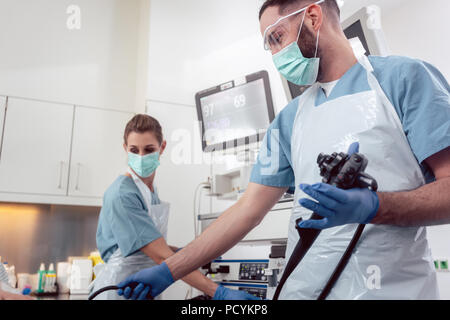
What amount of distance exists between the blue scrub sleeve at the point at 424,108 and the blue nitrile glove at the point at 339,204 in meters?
0.19

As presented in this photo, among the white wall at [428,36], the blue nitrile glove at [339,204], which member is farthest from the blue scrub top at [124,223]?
the white wall at [428,36]

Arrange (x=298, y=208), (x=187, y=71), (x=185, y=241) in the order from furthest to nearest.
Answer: (x=187, y=71) → (x=185, y=241) → (x=298, y=208)

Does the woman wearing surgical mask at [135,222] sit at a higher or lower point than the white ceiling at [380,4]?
lower

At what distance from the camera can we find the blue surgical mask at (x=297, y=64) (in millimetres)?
1032

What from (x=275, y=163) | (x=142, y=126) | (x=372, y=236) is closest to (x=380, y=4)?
(x=142, y=126)

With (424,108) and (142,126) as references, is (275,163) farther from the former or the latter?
(142,126)

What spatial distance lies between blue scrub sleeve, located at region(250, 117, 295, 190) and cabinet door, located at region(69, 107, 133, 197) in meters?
2.05

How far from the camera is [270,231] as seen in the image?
1.67m

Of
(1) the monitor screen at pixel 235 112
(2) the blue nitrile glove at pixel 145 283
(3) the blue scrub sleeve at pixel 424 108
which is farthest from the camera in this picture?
(1) the monitor screen at pixel 235 112

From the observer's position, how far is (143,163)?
1812 millimetres

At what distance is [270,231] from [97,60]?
2244mm

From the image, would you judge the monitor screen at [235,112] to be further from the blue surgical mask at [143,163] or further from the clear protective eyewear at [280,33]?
the clear protective eyewear at [280,33]

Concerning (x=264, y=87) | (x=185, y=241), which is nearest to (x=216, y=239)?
(x=264, y=87)
